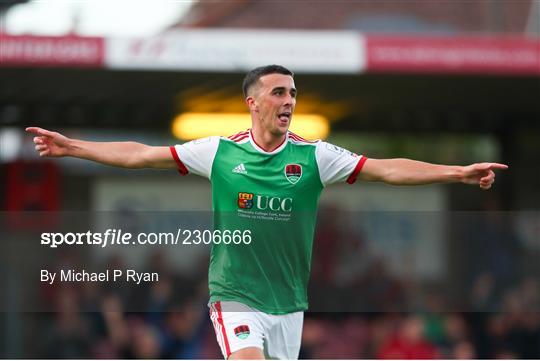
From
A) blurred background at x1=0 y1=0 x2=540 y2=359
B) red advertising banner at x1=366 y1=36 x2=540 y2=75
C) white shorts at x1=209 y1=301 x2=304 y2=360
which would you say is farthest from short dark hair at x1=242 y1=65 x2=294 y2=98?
red advertising banner at x1=366 y1=36 x2=540 y2=75

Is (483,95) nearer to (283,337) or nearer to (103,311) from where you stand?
(103,311)

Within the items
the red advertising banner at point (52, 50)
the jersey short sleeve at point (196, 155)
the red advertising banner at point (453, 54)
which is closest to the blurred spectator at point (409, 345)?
the red advertising banner at point (453, 54)

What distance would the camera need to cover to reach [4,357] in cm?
1355

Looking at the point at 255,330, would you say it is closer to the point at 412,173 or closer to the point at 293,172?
the point at 293,172

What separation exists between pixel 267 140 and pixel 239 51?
7357mm

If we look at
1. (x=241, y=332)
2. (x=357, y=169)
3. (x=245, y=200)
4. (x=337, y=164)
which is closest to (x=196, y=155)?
(x=245, y=200)

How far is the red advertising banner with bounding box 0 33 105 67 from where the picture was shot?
14.6 m

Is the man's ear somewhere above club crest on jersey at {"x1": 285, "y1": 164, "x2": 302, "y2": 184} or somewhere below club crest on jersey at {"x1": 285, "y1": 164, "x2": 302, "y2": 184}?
above

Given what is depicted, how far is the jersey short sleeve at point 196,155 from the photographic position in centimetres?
779

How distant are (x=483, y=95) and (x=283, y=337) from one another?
988cm

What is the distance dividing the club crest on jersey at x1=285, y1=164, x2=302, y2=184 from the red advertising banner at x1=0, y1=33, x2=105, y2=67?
24.2ft

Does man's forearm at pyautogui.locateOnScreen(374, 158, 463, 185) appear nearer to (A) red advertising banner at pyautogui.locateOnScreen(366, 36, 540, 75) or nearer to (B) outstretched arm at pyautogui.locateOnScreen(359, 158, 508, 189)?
(B) outstretched arm at pyautogui.locateOnScreen(359, 158, 508, 189)

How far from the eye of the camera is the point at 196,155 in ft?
25.7

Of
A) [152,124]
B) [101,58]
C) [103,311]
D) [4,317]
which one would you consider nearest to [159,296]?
[103,311]
